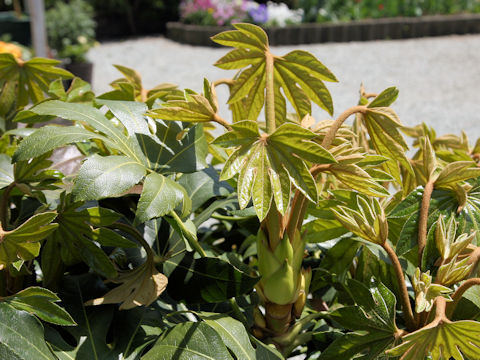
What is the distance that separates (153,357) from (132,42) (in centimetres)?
1049

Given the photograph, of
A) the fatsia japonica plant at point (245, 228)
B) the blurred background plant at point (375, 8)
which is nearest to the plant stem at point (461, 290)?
the fatsia japonica plant at point (245, 228)

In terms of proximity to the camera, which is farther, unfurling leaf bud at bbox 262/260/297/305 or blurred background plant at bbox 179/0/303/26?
blurred background plant at bbox 179/0/303/26

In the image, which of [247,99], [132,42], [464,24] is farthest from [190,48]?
[247,99]

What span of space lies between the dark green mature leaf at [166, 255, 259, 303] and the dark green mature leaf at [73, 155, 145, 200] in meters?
0.15

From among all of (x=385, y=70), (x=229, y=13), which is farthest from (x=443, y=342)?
(x=229, y=13)

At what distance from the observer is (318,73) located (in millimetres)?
703

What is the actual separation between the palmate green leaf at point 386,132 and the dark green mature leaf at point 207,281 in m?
→ 0.22

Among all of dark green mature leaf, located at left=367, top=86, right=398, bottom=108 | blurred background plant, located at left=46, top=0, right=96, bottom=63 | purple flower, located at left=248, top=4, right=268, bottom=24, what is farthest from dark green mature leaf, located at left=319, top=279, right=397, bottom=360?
purple flower, located at left=248, top=4, right=268, bottom=24

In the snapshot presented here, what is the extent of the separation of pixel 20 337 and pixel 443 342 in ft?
1.33

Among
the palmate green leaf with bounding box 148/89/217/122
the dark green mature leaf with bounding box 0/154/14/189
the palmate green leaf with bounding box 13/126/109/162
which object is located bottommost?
the dark green mature leaf with bounding box 0/154/14/189

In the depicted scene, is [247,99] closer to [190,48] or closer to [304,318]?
[304,318]

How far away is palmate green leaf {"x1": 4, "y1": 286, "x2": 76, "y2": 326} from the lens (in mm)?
576

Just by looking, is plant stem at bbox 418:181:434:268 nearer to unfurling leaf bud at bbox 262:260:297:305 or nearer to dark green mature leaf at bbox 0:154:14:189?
Answer: unfurling leaf bud at bbox 262:260:297:305

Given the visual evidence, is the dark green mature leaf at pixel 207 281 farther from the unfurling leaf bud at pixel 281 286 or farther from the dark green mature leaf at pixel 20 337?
the dark green mature leaf at pixel 20 337
